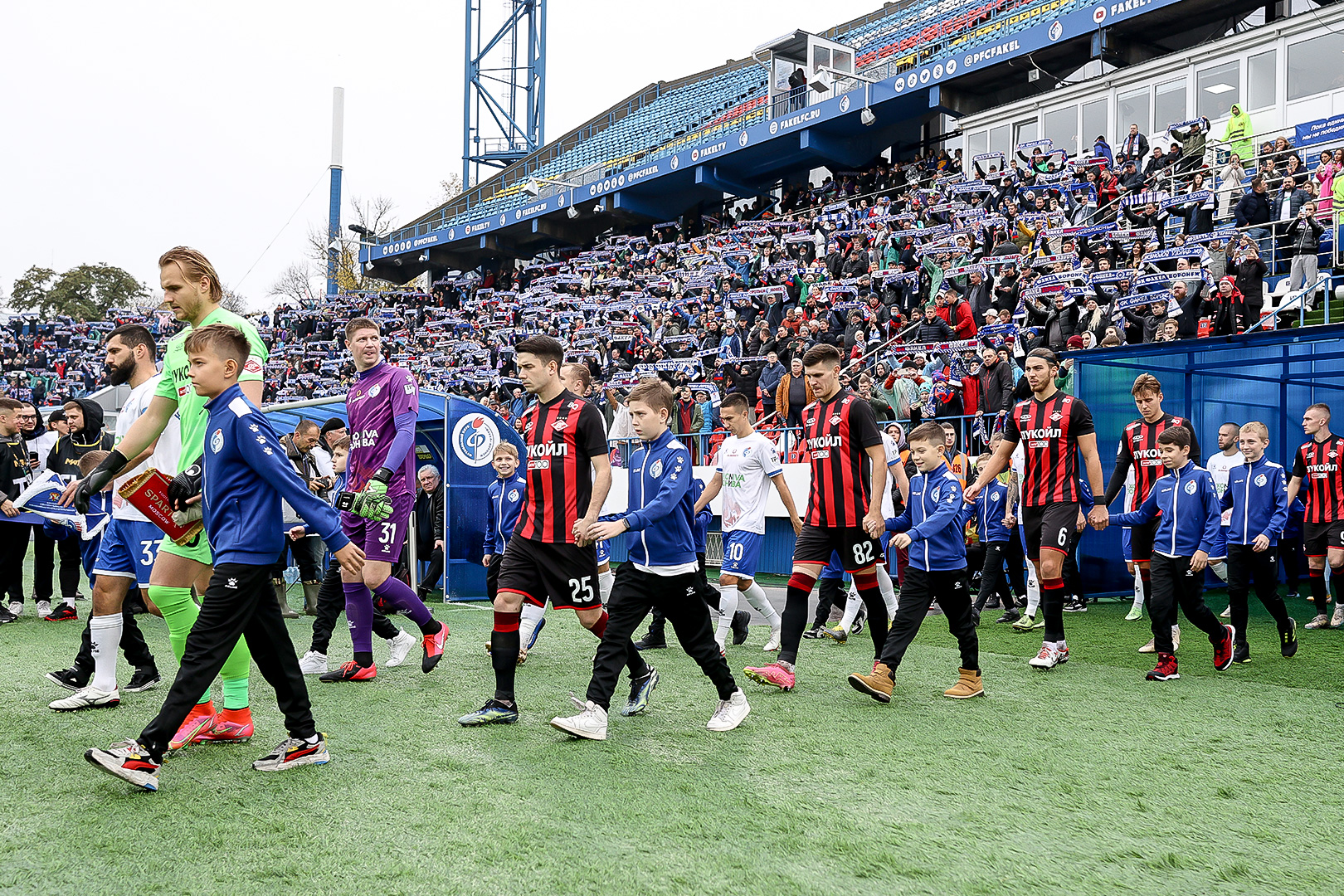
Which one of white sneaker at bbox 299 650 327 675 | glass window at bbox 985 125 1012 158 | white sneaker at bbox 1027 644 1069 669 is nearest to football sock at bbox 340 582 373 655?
white sneaker at bbox 299 650 327 675

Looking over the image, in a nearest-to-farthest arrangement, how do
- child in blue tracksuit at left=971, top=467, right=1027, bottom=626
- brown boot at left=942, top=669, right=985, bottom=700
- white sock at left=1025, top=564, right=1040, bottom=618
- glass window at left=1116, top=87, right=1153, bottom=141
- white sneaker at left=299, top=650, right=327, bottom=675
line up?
brown boot at left=942, top=669, right=985, bottom=700
white sneaker at left=299, top=650, right=327, bottom=675
white sock at left=1025, top=564, right=1040, bottom=618
child in blue tracksuit at left=971, top=467, right=1027, bottom=626
glass window at left=1116, top=87, right=1153, bottom=141

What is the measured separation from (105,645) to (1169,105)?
21.6m

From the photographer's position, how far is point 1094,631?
28.7ft

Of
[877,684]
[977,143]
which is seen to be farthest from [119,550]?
[977,143]

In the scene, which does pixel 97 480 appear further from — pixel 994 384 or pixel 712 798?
pixel 994 384

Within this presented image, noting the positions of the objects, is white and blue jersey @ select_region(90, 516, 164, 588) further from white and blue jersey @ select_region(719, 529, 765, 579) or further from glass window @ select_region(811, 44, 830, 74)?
glass window @ select_region(811, 44, 830, 74)

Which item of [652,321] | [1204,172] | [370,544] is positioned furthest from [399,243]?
[370,544]

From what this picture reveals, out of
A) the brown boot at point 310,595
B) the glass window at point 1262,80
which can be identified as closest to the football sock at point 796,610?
the brown boot at point 310,595

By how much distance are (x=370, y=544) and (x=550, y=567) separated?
1411 millimetres

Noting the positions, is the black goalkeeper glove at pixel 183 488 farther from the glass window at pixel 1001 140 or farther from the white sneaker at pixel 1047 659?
the glass window at pixel 1001 140

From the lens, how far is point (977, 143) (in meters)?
24.1

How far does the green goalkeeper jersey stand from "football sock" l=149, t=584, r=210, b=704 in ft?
1.69

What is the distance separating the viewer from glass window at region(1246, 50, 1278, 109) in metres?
19.4

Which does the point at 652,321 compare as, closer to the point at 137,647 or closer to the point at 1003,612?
the point at 1003,612
